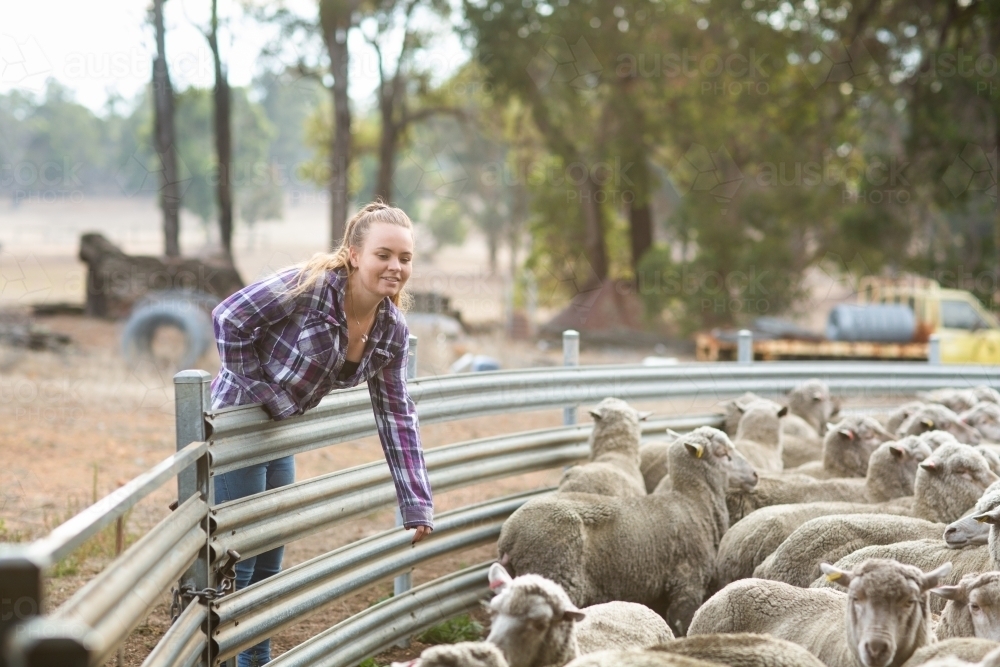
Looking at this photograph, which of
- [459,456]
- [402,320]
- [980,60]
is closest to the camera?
[402,320]

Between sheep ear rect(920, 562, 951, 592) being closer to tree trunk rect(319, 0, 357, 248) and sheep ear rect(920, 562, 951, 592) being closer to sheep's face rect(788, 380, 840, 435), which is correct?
sheep's face rect(788, 380, 840, 435)

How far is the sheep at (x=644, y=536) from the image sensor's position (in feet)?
15.1

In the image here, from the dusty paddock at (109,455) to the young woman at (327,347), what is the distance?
0.97 metres

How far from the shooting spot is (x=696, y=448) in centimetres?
529

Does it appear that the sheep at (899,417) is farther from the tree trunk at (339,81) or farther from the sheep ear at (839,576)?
the tree trunk at (339,81)

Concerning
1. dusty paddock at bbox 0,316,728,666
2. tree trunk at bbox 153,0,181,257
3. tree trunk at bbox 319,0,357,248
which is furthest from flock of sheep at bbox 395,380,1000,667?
tree trunk at bbox 319,0,357,248

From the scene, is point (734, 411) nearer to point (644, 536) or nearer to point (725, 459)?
point (725, 459)

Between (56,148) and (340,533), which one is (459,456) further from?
(56,148)

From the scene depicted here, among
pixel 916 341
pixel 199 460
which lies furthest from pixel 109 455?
pixel 916 341

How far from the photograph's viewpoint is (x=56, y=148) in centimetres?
7006

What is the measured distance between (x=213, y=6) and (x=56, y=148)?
51.5m

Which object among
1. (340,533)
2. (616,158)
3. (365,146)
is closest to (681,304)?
(616,158)

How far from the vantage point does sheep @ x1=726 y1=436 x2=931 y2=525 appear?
543cm

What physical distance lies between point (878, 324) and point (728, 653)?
1616 cm
